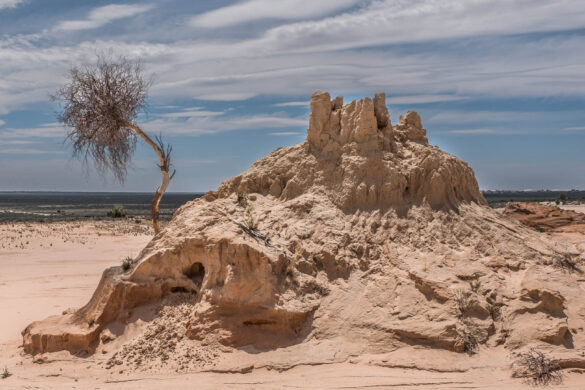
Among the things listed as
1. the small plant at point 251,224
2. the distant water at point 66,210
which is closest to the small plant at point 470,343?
the small plant at point 251,224

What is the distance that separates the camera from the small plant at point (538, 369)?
5.99 meters

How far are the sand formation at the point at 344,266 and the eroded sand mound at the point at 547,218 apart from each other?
34.3 feet

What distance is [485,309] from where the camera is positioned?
274 inches

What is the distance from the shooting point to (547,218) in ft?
66.7

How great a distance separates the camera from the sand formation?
692cm

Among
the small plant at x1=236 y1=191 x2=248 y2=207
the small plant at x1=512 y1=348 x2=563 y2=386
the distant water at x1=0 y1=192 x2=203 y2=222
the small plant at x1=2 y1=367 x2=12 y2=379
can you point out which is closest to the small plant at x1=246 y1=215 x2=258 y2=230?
the small plant at x1=236 y1=191 x2=248 y2=207

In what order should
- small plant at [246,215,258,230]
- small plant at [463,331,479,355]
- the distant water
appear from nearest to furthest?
small plant at [463,331,479,355], small plant at [246,215,258,230], the distant water

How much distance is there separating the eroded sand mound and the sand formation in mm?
10462

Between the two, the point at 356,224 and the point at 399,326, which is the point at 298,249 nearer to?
the point at 356,224

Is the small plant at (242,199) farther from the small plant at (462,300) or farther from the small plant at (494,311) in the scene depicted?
the small plant at (494,311)

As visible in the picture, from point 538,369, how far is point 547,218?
52.6 ft

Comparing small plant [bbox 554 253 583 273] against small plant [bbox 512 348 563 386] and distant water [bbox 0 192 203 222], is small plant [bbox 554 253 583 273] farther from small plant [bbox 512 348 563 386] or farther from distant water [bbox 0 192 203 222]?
distant water [bbox 0 192 203 222]

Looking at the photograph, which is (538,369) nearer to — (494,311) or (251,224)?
(494,311)

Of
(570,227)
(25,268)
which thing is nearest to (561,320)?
(570,227)
